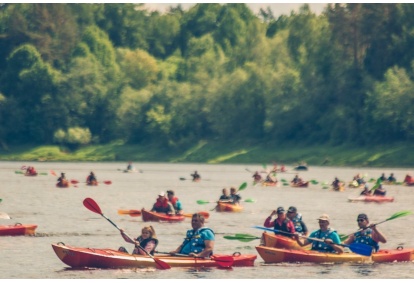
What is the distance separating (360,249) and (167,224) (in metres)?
15.1

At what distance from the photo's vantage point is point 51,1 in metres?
142

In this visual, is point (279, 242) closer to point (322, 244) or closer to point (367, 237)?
point (322, 244)

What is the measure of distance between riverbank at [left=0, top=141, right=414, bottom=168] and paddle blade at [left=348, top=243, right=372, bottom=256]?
71.4 m

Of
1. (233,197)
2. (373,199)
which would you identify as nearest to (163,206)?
(233,197)

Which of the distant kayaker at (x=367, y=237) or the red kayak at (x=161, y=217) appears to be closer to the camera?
the distant kayaker at (x=367, y=237)

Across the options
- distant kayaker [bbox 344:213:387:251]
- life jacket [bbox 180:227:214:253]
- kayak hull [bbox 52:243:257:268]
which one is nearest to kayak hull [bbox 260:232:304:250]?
distant kayaker [bbox 344:213:387:251]

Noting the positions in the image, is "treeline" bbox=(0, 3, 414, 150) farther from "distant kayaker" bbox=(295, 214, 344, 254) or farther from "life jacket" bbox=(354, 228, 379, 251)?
"distant kayaker" bbox=(295, 214, 344, 254)

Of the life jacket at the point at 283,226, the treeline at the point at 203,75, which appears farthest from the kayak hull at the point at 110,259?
the treeline at the point at 203,75

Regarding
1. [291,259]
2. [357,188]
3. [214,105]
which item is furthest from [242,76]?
[291,259]

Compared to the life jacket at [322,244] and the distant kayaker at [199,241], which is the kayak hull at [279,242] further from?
the distant kayaker at [199,241]

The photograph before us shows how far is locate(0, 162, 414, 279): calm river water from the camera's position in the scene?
105ft

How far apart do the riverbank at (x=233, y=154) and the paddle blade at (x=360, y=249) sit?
7140 cm

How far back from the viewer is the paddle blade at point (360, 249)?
32.7 m

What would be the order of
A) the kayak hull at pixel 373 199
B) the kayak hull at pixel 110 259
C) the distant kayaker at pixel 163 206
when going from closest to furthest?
the kayak hull at pixel 110 259, the distant kayaker at pixel 163 206, the kayak hull at pixel 373 199
